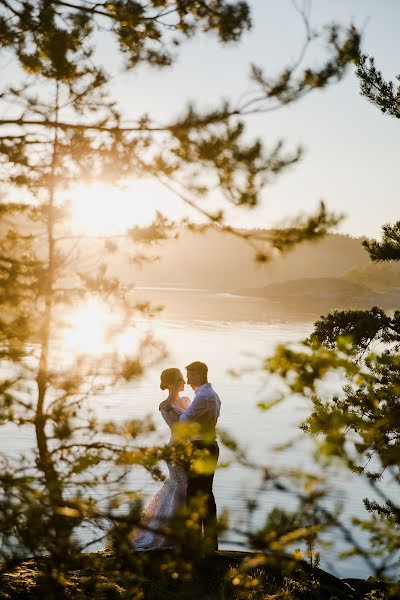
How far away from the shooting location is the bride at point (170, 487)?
730 centimetres

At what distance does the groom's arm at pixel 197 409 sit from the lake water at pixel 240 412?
1.06 feet

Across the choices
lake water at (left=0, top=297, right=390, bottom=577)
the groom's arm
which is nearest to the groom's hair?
→ the groom's arm

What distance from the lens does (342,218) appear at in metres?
4.71

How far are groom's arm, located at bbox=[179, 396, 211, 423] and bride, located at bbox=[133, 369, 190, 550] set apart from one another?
336 mm

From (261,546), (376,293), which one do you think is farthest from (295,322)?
(261,546)

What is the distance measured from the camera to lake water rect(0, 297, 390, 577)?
4.62m

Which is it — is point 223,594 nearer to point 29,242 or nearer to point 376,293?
point 29,242

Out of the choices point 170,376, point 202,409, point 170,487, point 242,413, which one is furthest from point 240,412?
point 202,409

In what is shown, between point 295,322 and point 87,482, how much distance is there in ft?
178

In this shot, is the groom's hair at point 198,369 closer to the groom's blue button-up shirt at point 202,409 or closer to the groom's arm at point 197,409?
the groom's blue button-up shirt at point 202,409

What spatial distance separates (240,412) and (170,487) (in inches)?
596

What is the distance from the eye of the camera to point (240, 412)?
22875 millimetres

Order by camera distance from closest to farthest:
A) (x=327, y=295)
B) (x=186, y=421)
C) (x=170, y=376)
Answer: (x=186, y=421)
(x=170, y=376)
(x=327, y=295)

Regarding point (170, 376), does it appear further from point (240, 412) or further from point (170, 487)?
point (240, 412)
